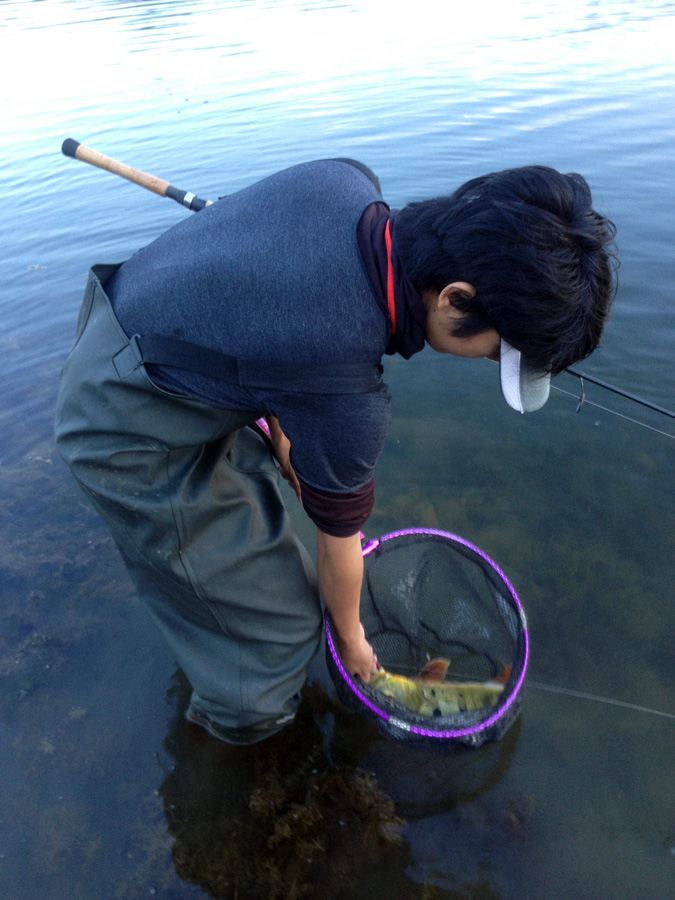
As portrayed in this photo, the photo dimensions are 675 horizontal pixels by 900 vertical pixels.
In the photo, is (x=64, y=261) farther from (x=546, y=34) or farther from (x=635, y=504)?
(x=546, y=34)

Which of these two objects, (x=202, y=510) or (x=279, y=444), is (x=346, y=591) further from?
(x=279, y=444)

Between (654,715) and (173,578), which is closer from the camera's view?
(173,578)

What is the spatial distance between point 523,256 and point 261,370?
2.04 feet

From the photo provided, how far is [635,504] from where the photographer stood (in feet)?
10.6

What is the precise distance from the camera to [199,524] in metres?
1.91

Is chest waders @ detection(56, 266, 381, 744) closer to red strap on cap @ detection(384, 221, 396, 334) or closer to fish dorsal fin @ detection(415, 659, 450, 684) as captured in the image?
red strap on cap @ detection(384, 221, 396, 334)

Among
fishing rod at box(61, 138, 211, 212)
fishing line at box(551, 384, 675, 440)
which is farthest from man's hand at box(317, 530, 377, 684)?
fishing line at box(551, 384, 675, 440)

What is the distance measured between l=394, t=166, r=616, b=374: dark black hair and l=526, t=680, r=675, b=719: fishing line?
1.62 meters

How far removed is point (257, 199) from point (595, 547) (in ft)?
7.70

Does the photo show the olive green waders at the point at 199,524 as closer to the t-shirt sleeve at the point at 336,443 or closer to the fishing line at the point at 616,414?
the t-shirt sleeve at the point at 336,443

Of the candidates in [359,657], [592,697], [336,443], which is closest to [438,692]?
[359,657]

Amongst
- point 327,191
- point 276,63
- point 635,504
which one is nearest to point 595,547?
point 635,504

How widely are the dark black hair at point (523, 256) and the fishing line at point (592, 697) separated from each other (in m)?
1.62

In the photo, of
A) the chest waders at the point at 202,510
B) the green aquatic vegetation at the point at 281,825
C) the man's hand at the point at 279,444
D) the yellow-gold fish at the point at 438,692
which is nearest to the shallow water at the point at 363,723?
the green aquatic vegetation at the point at 281,825
